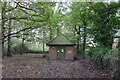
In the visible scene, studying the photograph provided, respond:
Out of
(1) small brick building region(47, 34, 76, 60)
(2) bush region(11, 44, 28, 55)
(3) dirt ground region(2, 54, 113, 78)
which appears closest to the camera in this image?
(3) dirt ground region(2, 54, 113, 78)

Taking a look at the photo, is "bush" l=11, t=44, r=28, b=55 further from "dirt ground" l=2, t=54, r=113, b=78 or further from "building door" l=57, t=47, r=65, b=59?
"dirt ground" l=2, t=54, r=113, b=78

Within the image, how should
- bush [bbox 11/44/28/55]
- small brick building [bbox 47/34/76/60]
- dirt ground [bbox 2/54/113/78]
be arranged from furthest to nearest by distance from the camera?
bush [bbox 11/44/28/55] < small brick building [bbox 47/34/76/60] < dirt ground [bbox 2/54/113/78]

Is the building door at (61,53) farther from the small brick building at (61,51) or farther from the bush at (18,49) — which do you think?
the bush at (18,49)

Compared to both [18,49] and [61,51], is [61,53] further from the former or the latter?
[18,49]

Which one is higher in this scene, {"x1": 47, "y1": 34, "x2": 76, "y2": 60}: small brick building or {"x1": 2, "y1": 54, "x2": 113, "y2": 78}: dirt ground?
{"x1": 47, "y1": 34, "x2": 76, "y2": 60}: small brick building

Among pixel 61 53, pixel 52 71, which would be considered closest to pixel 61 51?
pixel 61 53

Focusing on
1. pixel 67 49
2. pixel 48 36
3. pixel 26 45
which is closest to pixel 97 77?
pixel 67 49

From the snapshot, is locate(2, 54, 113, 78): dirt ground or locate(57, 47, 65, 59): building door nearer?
locate(2, 54, 113, 78): dirt ground

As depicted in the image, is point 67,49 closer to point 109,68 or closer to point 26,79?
point 109,68

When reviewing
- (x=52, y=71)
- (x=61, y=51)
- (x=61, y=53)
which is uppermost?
(x=61, y=51)

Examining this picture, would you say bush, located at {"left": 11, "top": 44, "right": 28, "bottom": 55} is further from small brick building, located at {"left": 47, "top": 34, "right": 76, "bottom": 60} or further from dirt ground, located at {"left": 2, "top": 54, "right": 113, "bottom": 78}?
dirt ground, located at {"left": 2, "top": 54, "right": 113, "bottom": 78}

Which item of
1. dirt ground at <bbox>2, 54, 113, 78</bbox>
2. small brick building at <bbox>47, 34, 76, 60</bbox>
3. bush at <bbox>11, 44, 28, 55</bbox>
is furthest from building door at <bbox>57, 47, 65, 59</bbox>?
bush at <bbox>11, 44, 28, 55</bbox>

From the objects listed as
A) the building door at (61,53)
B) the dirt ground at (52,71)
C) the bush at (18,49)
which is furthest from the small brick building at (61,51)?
the bush at (18,49)

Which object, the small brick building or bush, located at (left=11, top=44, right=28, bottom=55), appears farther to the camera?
bush, located at (left=11, top=44, right=28, bottom=55)
